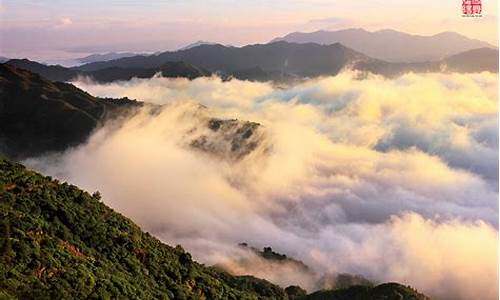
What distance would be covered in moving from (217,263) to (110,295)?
385ft

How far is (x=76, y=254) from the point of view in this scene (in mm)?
58094

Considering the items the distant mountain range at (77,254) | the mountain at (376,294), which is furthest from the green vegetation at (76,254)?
the mountain at (376,294)

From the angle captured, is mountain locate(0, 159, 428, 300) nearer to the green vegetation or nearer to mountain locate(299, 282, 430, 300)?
the green vegetation

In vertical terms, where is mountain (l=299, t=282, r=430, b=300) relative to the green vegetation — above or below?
below

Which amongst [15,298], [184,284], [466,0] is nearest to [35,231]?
[15,298]

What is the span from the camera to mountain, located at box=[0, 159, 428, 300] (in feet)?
159

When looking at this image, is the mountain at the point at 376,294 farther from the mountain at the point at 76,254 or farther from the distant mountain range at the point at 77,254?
the distant mountain range at the point at 77,254

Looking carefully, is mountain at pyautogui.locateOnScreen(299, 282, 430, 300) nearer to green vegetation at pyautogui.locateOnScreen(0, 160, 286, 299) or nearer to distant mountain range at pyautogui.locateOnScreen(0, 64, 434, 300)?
distant mountain range at pyautogui.locateOnScreen(0, 64, 434, 300)

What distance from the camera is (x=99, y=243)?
215ft

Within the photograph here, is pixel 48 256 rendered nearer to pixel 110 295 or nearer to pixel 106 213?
pixel 110 295

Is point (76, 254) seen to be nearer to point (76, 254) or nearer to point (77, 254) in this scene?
point (76, 254)

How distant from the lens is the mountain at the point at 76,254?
48.5 metres

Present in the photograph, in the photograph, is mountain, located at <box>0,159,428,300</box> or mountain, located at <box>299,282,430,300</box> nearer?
mountain, located at <box>0,159,428,300</box>

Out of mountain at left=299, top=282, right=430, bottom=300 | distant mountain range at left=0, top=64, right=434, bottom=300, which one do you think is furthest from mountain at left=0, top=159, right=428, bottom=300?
mountain at left=299, top=282, right=430, bottom=300
